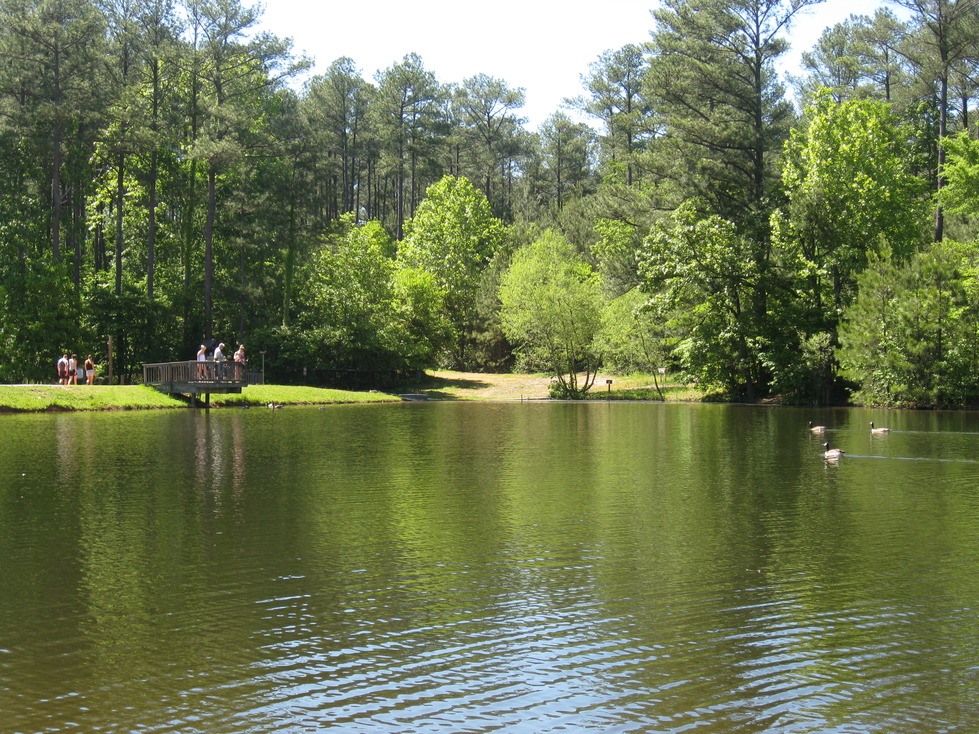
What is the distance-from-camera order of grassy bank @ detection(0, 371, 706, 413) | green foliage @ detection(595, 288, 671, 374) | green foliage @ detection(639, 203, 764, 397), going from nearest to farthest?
grassy bank @ detection(0, 371, 706, 413) < green foliage @ detection(639, 203, 764, 397) < green foliage @ detection(595, 288, 671, 374)

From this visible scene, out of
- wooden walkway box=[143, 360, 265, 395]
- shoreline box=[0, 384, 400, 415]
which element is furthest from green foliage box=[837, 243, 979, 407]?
wooden walkway box=[143, 360, 265, 395]

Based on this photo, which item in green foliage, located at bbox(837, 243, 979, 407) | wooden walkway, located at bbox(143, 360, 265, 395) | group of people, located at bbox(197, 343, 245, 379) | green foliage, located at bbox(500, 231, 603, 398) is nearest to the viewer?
green foliage, located at bbox(837, 243, 979, 407)

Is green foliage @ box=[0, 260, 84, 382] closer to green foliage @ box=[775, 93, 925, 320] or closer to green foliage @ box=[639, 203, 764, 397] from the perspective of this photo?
green foliage @ box=[639, 203, 764, 397]

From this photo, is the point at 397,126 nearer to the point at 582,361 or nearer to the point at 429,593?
the point at 582,361

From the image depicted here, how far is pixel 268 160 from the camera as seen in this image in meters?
64.8

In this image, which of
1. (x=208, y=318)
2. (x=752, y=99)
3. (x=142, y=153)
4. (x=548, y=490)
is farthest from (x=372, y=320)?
(x=548, y=490)

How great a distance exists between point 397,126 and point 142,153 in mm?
32341

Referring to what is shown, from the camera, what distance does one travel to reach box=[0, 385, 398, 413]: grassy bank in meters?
40.0

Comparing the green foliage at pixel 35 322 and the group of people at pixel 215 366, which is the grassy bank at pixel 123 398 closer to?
the group of people at pixel 215 366

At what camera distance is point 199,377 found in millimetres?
45281

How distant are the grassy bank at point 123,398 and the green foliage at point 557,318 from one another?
11.4m

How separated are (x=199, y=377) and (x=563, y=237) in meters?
37.4

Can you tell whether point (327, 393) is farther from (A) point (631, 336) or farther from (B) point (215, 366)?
(A) point (631, 336)

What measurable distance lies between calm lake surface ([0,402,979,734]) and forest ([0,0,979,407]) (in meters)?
27.9
